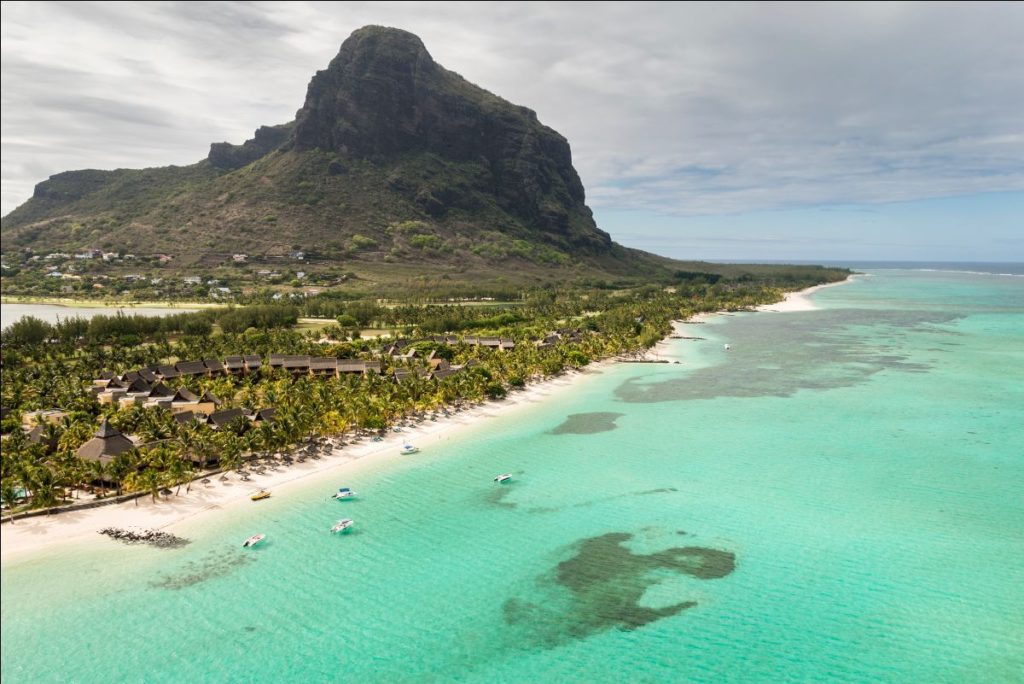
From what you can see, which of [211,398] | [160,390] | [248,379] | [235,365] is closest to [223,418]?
[211,398]

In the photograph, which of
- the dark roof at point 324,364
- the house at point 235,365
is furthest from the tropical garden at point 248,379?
the house at point 235,365

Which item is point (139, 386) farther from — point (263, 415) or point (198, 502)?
point (198, 502)

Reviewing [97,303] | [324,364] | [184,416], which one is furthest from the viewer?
[97,303]

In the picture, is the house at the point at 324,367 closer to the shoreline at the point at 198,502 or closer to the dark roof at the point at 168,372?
the dark roof at the point at 168,372

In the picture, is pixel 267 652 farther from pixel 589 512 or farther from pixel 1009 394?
pixel 1009 394

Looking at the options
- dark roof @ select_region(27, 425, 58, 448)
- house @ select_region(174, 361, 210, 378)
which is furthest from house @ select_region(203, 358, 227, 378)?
dark roof @ select_region(27, 425, 58, 448)

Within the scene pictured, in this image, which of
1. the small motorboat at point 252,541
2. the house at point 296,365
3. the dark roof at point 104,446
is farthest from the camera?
the house at point 296,365

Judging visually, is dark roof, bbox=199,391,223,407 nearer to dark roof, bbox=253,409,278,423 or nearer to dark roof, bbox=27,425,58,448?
dark roof, bbox=253,409,278,423
